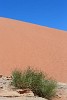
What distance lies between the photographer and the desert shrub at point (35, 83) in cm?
1455

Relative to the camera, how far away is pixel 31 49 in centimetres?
2569

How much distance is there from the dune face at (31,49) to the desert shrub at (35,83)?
519 cm

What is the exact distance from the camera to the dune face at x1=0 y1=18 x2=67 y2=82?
22.3 m

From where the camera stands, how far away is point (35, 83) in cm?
1465

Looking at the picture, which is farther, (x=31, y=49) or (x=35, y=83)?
(x=31, y=49)

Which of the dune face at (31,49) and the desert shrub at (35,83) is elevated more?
the dune face at (31,49)

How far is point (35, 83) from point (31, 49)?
438 inches

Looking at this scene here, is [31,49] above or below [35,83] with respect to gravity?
above

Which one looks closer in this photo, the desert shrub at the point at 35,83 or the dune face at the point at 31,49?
the desert shrub at the point at 35,83

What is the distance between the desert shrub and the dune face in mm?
5192

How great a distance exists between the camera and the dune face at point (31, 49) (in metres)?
22.3

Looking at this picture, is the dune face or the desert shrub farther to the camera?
the dune face

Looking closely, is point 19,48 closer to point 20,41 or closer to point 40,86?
point 20,41

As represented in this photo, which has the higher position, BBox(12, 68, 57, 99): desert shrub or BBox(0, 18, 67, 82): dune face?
BBox(0, 18, 67, 82): dune face
